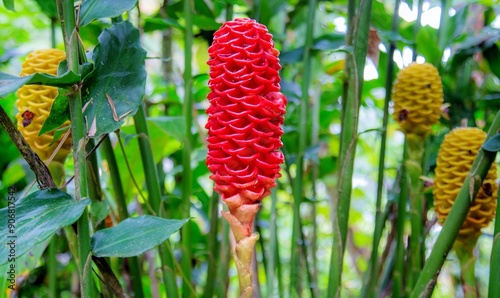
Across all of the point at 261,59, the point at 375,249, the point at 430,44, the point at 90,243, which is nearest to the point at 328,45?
the point at 430,44

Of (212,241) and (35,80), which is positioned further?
(212,241)

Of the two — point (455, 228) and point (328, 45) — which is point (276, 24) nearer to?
point (328, 45)

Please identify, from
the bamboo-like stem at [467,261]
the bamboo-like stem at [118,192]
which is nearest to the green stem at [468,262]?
the bamboo-like stem at [467,261]

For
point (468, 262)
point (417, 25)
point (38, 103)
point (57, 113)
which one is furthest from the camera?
point (417, 25)

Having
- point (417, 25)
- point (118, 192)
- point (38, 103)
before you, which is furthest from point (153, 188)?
point (417, 25)

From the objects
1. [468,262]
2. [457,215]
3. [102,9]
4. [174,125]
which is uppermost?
[102,9]

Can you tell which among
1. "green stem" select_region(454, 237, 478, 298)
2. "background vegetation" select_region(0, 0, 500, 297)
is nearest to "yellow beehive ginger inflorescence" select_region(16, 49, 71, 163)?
"background vegetation" select_region(0, 0, 500, 297)

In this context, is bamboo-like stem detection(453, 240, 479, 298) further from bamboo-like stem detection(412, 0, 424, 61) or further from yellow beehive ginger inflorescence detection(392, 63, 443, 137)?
bamboo-like stem detection(412, 0, 424, 61)

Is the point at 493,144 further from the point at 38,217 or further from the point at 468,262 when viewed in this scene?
the point at 38,217
